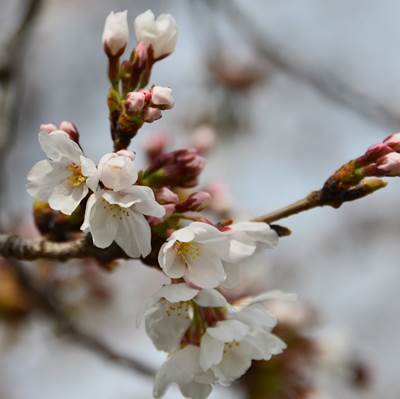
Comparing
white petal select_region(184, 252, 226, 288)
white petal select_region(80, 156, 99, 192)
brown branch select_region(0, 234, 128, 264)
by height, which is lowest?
brown branch select_region(0, 234, 128, 264)

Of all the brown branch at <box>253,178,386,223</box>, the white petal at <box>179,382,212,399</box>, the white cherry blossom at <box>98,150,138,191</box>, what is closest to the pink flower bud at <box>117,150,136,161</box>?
the white cherry blossom at <box>98,150,138,191</box>

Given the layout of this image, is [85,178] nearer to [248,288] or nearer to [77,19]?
[248,288]

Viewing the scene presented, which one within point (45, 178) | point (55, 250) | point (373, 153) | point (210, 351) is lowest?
point (210, 351)

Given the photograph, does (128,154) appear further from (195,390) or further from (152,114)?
(195,390)

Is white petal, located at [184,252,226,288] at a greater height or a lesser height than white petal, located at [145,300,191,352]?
greater

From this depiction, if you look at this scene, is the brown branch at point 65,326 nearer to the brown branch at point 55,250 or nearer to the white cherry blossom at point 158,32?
the brown branch at point 55,250

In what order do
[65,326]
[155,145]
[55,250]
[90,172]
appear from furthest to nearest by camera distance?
[65,326] → [155,145] → [55,250] → [90,172]

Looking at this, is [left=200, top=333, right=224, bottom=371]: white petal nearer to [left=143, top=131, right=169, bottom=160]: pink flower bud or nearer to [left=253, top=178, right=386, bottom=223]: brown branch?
[left=253, top=178, right=386, bottom=223]: brown branch

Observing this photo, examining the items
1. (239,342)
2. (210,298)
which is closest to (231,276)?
(210,298)
